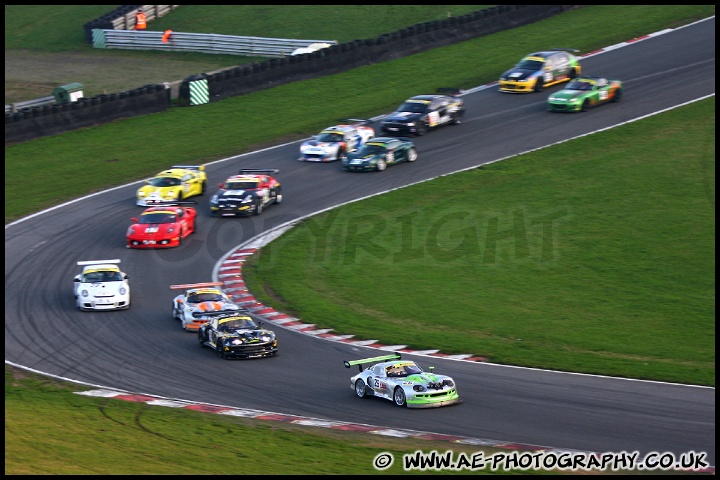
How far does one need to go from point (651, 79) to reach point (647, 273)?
824 inches

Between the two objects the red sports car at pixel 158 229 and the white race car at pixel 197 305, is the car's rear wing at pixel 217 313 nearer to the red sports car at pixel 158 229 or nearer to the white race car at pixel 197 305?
the white race car at pixel 197 305

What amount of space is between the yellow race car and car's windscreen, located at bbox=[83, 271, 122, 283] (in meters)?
8.05

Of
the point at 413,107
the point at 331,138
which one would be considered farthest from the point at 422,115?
the point at 331,138

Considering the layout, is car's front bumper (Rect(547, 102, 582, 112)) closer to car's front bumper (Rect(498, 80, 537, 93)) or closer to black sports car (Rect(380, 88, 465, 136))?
car's front bumper (Rect(498, 80, 537, 93))

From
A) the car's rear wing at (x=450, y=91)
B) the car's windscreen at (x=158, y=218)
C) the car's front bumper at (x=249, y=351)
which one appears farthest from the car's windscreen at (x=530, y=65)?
the car's front bumper at (x=249, y=351)

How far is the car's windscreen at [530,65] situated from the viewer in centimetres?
4978

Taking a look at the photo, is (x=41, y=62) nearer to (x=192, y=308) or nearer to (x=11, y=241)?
(x=11, y=241)

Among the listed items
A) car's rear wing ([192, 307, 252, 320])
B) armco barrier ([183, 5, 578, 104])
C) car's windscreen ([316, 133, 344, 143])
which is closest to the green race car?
car's windscreen ([316, 133, 344, 143])

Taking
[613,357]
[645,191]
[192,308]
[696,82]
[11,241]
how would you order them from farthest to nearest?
[696,82] < [645,191] < [11,241] < [192,308] < [613,357]

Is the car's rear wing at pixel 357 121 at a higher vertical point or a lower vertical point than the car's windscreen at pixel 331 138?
higher

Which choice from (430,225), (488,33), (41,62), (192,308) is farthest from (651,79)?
(41,62)

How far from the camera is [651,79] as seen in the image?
50.6m

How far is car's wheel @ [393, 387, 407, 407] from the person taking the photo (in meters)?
22.3

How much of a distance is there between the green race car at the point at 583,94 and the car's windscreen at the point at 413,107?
6.16 m
